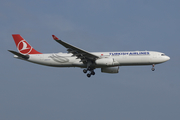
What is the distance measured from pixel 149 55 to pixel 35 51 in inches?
724

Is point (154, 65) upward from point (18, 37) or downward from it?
downward

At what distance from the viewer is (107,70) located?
48.5 m

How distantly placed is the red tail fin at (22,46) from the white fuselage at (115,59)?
175 inches

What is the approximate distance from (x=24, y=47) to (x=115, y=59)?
1592 cm

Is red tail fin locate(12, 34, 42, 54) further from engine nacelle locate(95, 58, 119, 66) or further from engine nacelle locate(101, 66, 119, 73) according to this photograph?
engine nacelle locate(101, 66, 119, 73)

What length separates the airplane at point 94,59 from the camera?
44000mm

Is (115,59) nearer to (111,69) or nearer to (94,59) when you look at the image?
(94,59)

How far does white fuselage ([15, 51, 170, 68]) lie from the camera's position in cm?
4438

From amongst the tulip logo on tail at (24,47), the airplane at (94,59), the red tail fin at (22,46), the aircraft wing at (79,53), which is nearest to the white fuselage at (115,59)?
the airplane at (94,59)

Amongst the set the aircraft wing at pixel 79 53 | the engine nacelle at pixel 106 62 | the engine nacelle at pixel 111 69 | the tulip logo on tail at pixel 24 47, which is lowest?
the engine nacelle at pixel 111 69

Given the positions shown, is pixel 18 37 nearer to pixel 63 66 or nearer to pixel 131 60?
pixel 63 66

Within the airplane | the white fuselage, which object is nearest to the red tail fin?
the airplane

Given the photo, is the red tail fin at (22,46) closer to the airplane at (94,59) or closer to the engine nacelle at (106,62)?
the airplane at (94,59)

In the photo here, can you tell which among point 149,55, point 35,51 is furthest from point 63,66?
point 149,55
